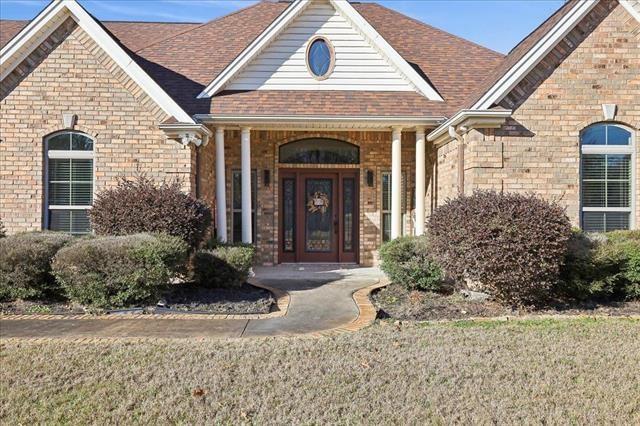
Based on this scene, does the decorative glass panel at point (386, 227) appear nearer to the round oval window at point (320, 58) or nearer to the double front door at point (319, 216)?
the double front door at point (319, 216)

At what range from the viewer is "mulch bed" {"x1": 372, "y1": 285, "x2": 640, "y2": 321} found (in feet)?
23.5

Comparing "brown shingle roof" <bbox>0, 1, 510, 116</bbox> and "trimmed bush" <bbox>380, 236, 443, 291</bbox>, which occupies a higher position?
"brown shingle roof" <bbox>0, 1, 510, 116</bbox>

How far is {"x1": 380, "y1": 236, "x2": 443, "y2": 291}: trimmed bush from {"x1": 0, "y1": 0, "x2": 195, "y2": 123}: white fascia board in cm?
473

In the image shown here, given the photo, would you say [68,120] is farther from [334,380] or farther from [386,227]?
[334,380]

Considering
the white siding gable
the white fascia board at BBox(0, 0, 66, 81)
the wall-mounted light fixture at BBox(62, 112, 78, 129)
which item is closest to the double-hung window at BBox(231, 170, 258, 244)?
the white siding gable

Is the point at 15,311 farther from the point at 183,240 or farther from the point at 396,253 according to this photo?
the point at 396,253

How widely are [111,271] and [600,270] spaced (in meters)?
7.39

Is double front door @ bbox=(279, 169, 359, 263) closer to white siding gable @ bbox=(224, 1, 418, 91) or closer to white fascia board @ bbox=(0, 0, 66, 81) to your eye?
white siding gable @ bbox=(224, 1, 418, 91)

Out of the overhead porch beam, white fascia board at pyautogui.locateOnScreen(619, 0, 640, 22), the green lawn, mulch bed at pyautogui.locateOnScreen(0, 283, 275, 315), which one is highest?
white fascia board at pyautogui.locateOnScreen(619, 0, 640, 22)

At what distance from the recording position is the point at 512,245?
7.08m

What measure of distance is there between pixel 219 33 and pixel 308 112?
5.11 m

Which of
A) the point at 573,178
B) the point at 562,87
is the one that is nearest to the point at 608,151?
the point at 573,178

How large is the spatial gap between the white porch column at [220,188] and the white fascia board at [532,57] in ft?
18.0

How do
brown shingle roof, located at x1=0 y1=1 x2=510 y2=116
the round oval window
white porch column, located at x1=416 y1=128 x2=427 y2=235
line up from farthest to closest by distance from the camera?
the round oval window
white porch column, located at x1=416 y1=128 x2=427 y2=235
brown shingle roof, located at x1=0 y1=1 x2=510 y2=116
